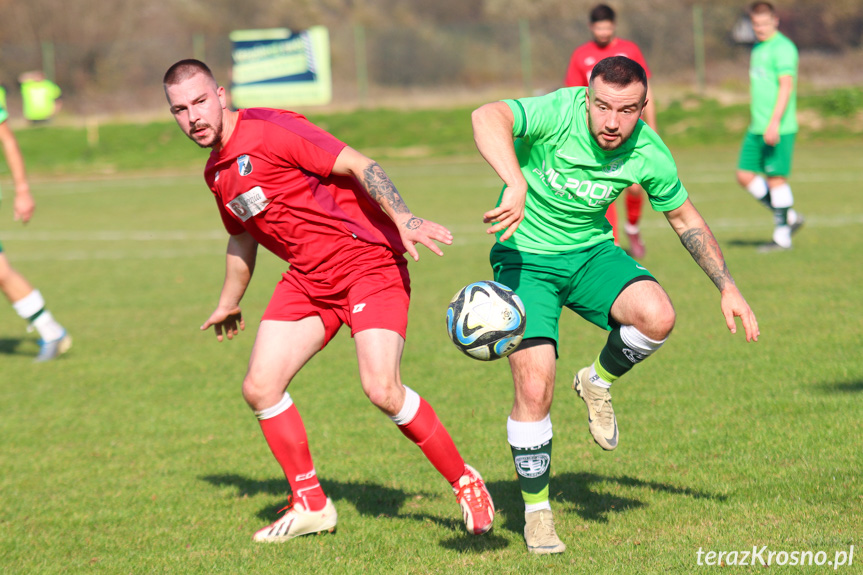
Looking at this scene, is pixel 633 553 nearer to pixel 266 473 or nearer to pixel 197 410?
pixel 266 473

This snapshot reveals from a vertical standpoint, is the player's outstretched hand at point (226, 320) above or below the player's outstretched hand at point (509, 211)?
below

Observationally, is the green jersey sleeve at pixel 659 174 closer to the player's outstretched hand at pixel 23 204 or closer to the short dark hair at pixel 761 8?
the player's outstretched hand at pixel 23 204

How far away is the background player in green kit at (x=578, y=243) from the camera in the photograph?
423 centimetres

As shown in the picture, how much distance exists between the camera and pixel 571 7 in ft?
162

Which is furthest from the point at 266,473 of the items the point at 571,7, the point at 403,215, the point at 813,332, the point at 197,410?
the point at 571,7

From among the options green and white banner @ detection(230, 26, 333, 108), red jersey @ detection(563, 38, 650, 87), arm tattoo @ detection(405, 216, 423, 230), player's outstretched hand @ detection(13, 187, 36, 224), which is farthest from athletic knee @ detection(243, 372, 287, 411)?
green and white banner @ detection(230, 26, 333, 108)

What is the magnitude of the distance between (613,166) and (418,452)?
2.22m

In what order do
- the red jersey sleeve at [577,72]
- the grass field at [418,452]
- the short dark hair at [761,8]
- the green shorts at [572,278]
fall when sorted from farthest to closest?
the short dark hair at [761,8] → the red jersey sleeve at [577,72] → the green shorts at [572,278] → the grass field at [418,452]

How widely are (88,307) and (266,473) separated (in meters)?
6.10

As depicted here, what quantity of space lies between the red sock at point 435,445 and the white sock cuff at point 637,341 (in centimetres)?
96

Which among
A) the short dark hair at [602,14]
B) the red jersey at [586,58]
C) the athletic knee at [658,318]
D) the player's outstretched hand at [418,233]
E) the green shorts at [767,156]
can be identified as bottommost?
the green shorts at [767,156]

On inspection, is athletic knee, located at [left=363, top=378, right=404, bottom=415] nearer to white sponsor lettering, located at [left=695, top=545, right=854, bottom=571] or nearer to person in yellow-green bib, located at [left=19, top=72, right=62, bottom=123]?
white sponsor lettering, located at [left=695, top=545, right=854, bottom=571]

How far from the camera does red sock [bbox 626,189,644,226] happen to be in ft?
36.7

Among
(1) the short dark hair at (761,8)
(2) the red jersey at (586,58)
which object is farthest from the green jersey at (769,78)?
(2) the red jersey at (586,58)
